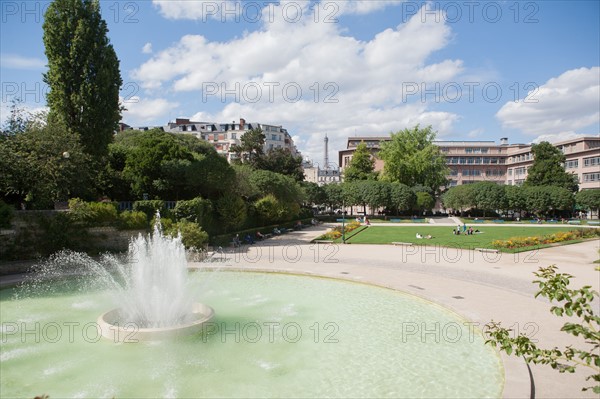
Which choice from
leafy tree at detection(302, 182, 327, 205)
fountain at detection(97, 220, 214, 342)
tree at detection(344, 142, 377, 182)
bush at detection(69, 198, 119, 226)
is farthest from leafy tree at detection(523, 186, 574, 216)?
fountain at detection(97, 220, 214, 342)

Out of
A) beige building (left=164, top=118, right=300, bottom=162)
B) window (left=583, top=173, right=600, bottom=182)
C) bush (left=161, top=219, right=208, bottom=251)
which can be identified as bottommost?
bush (left=161, top=219, right=208, bottom=251)

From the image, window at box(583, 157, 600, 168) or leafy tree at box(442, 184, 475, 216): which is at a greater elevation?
window at box(583, 157, 600, 168)

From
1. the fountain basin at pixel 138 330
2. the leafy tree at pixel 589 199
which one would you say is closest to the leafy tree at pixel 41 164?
the fountain basin at pixel 138 330

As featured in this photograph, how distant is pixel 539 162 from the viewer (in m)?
70.6

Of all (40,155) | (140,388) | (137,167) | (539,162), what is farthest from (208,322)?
(539,162)

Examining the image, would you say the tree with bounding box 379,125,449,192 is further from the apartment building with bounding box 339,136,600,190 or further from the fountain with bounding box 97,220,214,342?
the fountain with bounding box 97,220,214,342

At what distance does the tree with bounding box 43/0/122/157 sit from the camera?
83.6 ft

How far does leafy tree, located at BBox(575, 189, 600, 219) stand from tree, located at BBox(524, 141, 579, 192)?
3.73 m

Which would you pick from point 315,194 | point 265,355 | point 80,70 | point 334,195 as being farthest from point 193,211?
point 334,195

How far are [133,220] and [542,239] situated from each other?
28.1 meters

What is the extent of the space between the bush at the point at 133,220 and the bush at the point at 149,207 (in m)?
0.75

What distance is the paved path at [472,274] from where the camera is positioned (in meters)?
8.19

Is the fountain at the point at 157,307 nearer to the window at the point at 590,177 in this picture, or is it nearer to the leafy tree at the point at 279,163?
the leafy tree at the point at 279,163

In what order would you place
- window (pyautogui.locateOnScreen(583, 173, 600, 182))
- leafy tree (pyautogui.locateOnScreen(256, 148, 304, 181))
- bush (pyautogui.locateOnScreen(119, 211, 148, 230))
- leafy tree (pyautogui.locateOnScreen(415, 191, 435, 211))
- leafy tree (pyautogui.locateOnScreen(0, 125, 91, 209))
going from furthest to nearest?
window (pyautogui.locateOnScreen(583, 173, 600, 182)) < leafy tree (pyautogui.locateOnScreen(415, 191, 435, 211)) < leafy tree (pyautogui.locateOnScreen(256, 148, 304, 181)) < bush (pyautogui.locateOnScreen(119, 211, 148, 230)) < leafy tree (pyautogui.locateOnScreen(0, 125, 91, 209))
